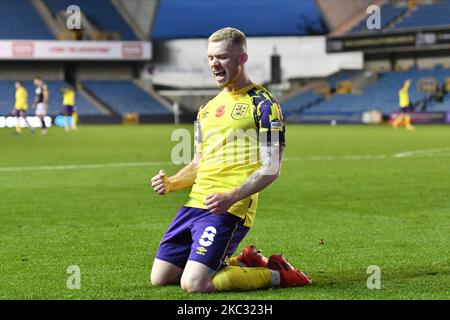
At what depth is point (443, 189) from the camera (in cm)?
1277

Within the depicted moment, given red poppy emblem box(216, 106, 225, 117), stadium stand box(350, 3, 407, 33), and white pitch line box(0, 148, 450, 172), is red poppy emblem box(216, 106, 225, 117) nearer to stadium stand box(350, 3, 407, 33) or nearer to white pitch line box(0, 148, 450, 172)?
white pitch line box(0, 148, 450, 172)

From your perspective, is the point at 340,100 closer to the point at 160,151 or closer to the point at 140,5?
the point at 140,5

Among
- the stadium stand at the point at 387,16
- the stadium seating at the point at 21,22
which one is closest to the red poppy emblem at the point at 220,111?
the stadium stand at the point at 387,16

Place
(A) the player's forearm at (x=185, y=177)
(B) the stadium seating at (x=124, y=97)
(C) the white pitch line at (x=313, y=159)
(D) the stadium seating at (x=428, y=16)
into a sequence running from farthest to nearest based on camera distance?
(B) the stadium seating at (x=124, y=97) → (D) the stadium seating at (x=428, y=16) → (C) the white pitch line at (x=313, y=159) → (A) the player's forearm at (x=185, y=177)

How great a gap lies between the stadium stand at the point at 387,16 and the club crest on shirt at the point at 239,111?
53.0 m

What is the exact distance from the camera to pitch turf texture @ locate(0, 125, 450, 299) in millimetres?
5844

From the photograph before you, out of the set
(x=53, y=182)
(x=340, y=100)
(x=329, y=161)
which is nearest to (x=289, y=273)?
(x=53, y=182)

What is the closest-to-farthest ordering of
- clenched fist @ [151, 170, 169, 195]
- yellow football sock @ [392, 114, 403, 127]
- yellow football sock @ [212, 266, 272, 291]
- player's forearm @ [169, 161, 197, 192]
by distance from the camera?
1. yellow football sock @ [212, 266, 272, 291]
2. clenched fist @ [151, 170, 169, 195]
3. player's forearm @ [169, 161, 197, 192]
4. yellow football sock @ [392, 114, 403, 127]

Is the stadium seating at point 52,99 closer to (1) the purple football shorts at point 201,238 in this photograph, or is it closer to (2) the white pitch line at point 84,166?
(2) the white pitch line at point 84,166

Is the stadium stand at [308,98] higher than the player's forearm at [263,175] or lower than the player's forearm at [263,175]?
higher

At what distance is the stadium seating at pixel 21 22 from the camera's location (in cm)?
5781

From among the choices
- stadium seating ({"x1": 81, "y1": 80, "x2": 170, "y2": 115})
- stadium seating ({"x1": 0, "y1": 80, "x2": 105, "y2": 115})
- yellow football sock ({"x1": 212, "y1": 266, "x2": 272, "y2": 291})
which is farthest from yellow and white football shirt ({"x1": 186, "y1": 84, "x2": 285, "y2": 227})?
stadium seating ({"x1": 81, "y1": 80, "x2": 170, "y2": 115})
